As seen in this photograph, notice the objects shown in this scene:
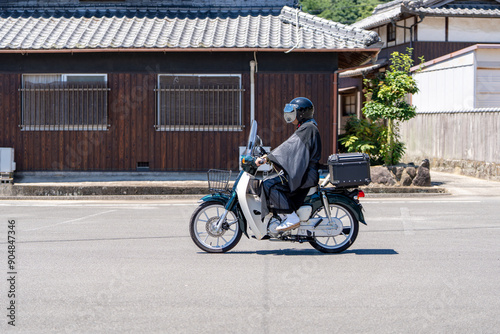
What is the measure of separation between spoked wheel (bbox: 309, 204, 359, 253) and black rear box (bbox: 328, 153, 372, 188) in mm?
310

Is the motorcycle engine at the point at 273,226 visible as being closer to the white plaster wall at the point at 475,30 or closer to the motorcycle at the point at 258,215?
the motorcycle at the point at 258,215

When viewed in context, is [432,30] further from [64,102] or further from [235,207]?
[235,207]

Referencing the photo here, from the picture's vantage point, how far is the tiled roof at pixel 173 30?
642 inches

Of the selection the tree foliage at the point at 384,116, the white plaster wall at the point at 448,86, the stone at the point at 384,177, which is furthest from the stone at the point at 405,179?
the white plaster wall at the point at 448,86

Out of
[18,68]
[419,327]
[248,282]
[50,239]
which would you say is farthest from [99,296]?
[18,68]

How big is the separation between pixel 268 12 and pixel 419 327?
15.1 meters

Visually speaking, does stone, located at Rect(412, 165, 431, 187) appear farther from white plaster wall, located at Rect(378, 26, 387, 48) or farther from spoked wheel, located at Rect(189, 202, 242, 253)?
white plaster wall, located at Rect(378, 26, 387, 48)

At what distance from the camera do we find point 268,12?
18.8m

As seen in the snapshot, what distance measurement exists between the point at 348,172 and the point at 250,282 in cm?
215

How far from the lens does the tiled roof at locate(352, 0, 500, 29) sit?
1072 inches

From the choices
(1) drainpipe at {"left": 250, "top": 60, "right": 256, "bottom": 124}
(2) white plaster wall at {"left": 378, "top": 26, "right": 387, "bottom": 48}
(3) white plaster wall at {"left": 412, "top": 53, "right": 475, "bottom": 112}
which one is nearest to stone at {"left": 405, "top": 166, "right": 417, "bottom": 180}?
(1) drainpipe at {"left": 250, "top": 60, "right": 256, "bottom": 124}

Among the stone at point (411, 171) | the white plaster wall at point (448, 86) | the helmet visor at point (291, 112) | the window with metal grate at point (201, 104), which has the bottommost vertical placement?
the stone at point (411, 171)

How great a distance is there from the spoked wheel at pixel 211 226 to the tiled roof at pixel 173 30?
29.1 ft

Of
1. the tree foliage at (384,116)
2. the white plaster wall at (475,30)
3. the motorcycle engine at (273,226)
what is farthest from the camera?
the white plaster wall at (475,30)
